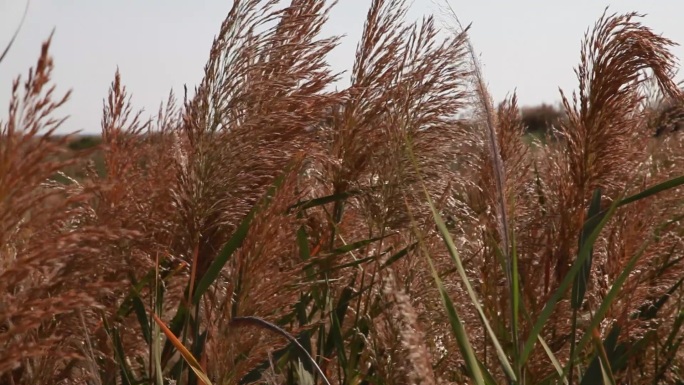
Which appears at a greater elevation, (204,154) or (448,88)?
(448,88)

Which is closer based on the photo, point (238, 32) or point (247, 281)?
point (247, 281)

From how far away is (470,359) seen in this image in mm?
1440

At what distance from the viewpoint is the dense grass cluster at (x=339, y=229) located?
69.3 inches

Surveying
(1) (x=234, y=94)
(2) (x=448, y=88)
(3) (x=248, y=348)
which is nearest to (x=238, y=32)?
(1) (x=234, y=94)

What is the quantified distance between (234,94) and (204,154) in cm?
15

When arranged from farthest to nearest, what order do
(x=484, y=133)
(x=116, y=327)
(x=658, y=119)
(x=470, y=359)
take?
(x=658, y=119) < (x=116, y=327) < (x=484, y=133) < (x=470, y=359)

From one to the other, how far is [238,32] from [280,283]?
0.56 m

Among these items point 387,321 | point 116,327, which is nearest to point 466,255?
point 387,321

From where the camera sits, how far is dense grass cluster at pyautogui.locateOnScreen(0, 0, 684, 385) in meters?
1.76

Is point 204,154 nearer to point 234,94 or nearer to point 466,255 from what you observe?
point 234,94

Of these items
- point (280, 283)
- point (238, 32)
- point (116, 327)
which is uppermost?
point (238, 32)

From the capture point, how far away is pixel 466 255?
2281 millimetres

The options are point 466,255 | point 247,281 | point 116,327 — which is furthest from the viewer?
point 466,255

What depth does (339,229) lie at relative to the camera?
7.90 ft
